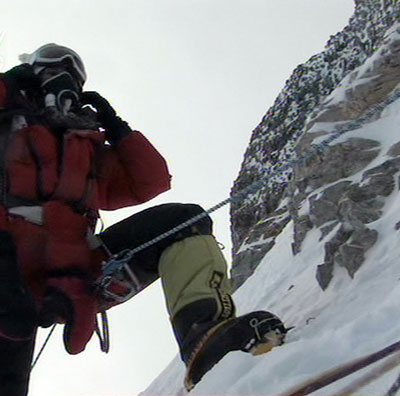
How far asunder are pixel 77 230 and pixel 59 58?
114 cm

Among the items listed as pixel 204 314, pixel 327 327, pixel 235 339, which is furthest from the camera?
pixel 327 327

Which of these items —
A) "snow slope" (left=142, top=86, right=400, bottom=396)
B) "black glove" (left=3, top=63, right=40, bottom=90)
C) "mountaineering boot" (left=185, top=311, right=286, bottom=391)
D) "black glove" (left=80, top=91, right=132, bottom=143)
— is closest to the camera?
"snow slope" (left=142, top=86, right=400, bottom=396)

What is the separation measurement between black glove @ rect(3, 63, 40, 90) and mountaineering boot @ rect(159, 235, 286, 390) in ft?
4.21

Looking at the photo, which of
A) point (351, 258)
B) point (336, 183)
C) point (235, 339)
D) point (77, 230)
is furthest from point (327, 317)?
point (336, 183)

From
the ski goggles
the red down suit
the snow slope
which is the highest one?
the ski goggles

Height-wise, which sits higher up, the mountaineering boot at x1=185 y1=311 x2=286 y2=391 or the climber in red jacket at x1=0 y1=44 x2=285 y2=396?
the climber in red jacket at x1=0 y1=44 x2=285 y2=396

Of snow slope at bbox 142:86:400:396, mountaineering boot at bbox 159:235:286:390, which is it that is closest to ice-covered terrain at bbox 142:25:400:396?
snow slope at bbox 142:86:400:396

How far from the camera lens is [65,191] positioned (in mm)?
3174

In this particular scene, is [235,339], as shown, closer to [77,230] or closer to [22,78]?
[77,230]

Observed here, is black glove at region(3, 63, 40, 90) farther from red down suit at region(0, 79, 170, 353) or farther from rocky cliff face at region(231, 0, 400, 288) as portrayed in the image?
rocky cliff face at region(231, 0, 400, 288)

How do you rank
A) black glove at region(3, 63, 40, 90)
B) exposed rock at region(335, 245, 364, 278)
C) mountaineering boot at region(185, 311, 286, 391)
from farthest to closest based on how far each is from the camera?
1. exposed rock at region(335, 245, 364, 278)
2. black glove at region(3, 63, 40, 90)
3. mountaineering boot at region(185, 311, 286, 391)

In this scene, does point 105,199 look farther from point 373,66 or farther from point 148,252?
point 373,66

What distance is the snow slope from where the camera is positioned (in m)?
2.33

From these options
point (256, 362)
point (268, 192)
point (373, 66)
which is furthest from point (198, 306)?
point (268, 192)
